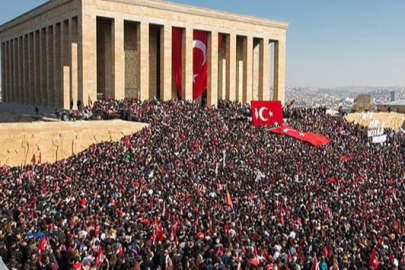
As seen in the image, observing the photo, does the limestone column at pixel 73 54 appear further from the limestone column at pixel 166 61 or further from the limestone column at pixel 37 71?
the limestone column at pixel 37 71

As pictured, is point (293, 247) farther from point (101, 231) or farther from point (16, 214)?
point (16, 214)

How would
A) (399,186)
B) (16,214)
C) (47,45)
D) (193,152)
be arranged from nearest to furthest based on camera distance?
(16,214)
(399,186)
(193,152)
(47,45)

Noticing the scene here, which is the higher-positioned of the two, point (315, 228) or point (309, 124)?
point (309, 124)

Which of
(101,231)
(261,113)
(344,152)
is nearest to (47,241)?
(101,231)

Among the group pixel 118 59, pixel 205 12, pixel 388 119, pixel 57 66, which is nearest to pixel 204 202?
pixel 118 59

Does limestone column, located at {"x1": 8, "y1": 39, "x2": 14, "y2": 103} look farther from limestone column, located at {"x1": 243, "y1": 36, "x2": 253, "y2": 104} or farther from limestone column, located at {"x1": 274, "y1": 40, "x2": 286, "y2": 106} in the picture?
limestone column, located at {"x1": 274, "y1": 40, "x2": 286, "y2": 106}

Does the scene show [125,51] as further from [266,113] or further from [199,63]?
[266,113]
